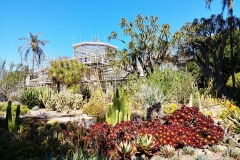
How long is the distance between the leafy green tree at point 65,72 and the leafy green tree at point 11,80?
2.26 metres

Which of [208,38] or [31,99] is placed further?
[208,38]

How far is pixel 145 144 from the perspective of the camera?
3.71m

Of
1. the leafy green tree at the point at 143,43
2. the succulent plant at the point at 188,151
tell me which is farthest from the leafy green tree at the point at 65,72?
the succulent plant at the point at 188,151

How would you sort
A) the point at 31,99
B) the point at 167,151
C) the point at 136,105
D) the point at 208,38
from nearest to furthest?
the point at 167,151 → the point at 136,105 → the point at 31,99 → the point at 208,38

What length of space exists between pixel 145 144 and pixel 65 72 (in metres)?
12.5

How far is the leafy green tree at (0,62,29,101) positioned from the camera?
48.3 feet

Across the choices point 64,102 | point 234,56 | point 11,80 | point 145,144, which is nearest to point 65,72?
point 11,80

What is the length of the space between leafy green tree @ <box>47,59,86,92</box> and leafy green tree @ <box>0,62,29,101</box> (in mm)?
2258

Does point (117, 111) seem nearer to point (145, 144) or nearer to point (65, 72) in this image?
point (145, 144)

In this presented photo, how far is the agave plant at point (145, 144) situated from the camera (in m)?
3.70

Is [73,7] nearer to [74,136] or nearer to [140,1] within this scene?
[140,1]

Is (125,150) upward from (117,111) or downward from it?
downward

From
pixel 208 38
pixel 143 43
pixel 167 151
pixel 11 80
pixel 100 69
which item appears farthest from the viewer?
pixel 100 69

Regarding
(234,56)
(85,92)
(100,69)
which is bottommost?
(85,92)
